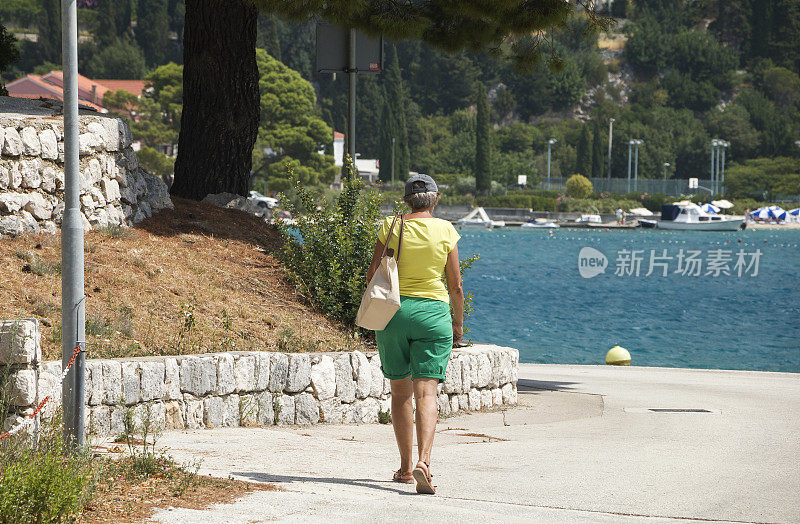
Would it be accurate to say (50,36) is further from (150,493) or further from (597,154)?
(150,493)

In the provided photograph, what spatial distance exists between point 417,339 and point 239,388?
97.6 inches

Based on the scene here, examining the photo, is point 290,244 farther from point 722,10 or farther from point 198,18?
point 722,10

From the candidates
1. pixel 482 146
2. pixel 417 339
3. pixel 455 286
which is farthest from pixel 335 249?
pixel 482 146

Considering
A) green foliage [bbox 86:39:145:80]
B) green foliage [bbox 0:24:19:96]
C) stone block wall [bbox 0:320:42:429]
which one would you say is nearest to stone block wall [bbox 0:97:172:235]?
green foliage [bbox 0:24:19:96]

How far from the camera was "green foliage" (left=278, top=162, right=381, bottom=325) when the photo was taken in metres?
9.66

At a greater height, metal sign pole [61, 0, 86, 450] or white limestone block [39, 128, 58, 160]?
white limestone block [39, 128, 58, 160]

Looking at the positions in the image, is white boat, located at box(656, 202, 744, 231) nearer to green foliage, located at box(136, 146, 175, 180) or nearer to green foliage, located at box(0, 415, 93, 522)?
green foliage, located at box(136, 146, 175, 180)

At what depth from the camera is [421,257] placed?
227 inches

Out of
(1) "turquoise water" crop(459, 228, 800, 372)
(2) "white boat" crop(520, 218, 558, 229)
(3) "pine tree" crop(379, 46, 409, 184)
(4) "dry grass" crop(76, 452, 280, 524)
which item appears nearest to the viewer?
(4) "dry grass" crop(76, 452, 280, 524)

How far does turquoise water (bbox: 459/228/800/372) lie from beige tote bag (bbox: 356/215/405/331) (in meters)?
21.8

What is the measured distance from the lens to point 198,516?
475 cm

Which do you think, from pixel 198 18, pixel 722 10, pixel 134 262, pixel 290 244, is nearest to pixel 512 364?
pixel 290 244

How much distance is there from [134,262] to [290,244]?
1662 mm

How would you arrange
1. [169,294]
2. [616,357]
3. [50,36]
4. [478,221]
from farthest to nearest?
[50,36]
[478,221]
[616,357]
[169,294]
